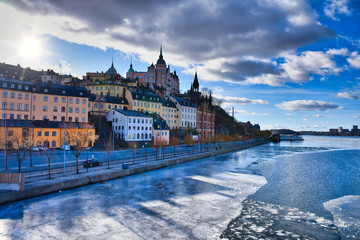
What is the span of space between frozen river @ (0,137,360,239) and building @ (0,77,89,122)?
37.1 meters

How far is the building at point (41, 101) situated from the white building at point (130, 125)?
25.1 ft

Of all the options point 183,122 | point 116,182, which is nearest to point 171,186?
point 116,182

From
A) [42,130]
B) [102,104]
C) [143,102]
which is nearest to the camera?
[42,130]

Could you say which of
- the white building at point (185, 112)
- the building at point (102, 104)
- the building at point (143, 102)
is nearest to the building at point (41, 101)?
the building at point (102, 104)

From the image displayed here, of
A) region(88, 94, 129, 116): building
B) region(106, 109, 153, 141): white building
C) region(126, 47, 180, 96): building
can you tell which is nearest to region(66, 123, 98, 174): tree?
region(106, 109, 153, 141): white building

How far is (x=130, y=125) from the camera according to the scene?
227 feet

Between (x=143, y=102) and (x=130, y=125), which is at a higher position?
(x=143, y=102)

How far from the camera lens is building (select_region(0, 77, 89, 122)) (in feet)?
187

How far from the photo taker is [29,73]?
106 m

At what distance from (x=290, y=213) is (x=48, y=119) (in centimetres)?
5486

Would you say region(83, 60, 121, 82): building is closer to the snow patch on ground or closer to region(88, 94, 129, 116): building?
region(88, 94, 129, 116): building

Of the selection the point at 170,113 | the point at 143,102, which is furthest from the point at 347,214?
the point at 170,113

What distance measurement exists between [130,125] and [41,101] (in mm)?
21544

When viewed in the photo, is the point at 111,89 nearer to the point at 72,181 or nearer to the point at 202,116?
the point at 202,116
